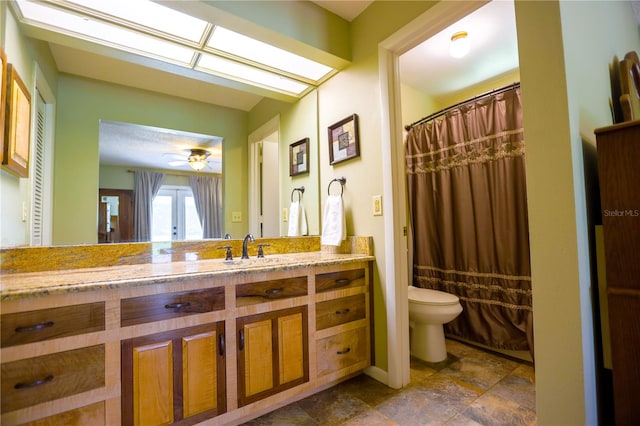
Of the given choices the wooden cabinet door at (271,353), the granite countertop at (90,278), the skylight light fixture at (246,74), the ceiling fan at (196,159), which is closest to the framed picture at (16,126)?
the granite countertop at (90,278)

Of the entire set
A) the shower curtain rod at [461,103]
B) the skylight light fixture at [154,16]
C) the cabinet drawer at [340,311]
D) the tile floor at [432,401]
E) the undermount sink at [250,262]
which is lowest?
the tile floor at [432,401]

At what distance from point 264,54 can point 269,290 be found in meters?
1.57

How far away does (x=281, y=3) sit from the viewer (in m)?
1.73

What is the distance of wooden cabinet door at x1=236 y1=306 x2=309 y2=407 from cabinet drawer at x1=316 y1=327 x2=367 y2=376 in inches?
4.3

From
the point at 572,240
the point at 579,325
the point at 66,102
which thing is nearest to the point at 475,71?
the point at 572,240

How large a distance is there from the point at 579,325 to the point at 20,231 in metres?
2.21

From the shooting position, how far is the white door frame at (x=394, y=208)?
5.63 feet

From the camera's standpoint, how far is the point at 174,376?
1170mm

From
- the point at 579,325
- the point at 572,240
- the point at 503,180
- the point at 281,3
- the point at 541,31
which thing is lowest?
the point at 579,325

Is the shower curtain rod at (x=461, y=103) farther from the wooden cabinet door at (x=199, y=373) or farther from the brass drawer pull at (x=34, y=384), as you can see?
the brass drawer pull at (x=34, y=384)

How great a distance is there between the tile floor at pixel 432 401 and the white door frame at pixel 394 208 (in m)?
0.15

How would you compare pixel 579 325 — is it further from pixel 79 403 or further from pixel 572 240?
pixel 79 403

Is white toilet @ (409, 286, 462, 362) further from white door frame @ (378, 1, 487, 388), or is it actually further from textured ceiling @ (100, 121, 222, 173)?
textured ceiling @ (100, 121, 222, 173)

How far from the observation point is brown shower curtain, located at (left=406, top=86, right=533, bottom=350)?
215cm
